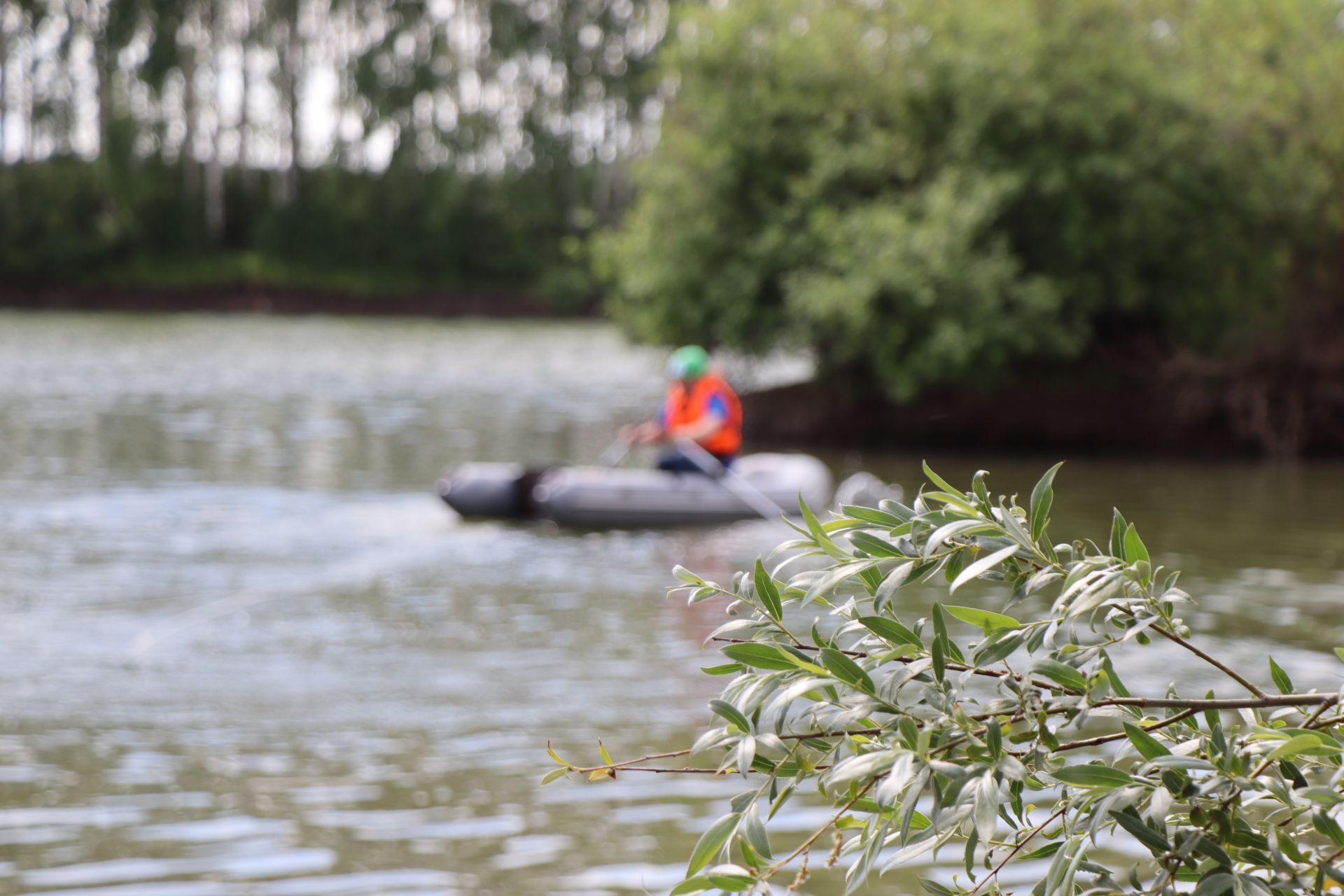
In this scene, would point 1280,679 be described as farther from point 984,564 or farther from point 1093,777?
point 984,564

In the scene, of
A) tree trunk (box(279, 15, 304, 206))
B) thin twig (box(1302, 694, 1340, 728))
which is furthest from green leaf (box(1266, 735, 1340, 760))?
tree trunk (box(279, 15, 304, 206))

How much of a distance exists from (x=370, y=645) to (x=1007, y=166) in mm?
11207

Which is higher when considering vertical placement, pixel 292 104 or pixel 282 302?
pixel 292 104

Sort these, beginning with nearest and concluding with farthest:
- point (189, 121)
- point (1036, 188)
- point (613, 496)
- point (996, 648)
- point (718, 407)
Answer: point (996, 648)
point (613, 496)
point (718, 407)
point (1036, 188)
point (189, 121)

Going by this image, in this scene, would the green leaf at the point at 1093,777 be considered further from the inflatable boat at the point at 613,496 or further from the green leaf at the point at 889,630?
the inflatable boat at the point at 613,496

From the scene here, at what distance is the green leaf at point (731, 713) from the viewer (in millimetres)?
2133

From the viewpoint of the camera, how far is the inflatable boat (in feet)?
42.8

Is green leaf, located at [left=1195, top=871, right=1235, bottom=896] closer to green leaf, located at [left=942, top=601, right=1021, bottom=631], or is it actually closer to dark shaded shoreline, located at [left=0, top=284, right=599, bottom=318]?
green leaf, located at [left=942, top=601, right=1021, bottom=631]

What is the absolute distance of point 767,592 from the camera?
229 centimetres

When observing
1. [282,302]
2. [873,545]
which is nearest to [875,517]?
[873,545]

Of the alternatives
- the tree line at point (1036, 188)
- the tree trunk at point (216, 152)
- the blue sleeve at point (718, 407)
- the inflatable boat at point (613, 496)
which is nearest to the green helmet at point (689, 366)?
the blue sleeve at point (718, 407)

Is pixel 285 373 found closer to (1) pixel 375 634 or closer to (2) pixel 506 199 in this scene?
(1) pixel 375 634

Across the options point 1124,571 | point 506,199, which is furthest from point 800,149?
point 506,199

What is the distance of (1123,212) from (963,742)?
1676cm
